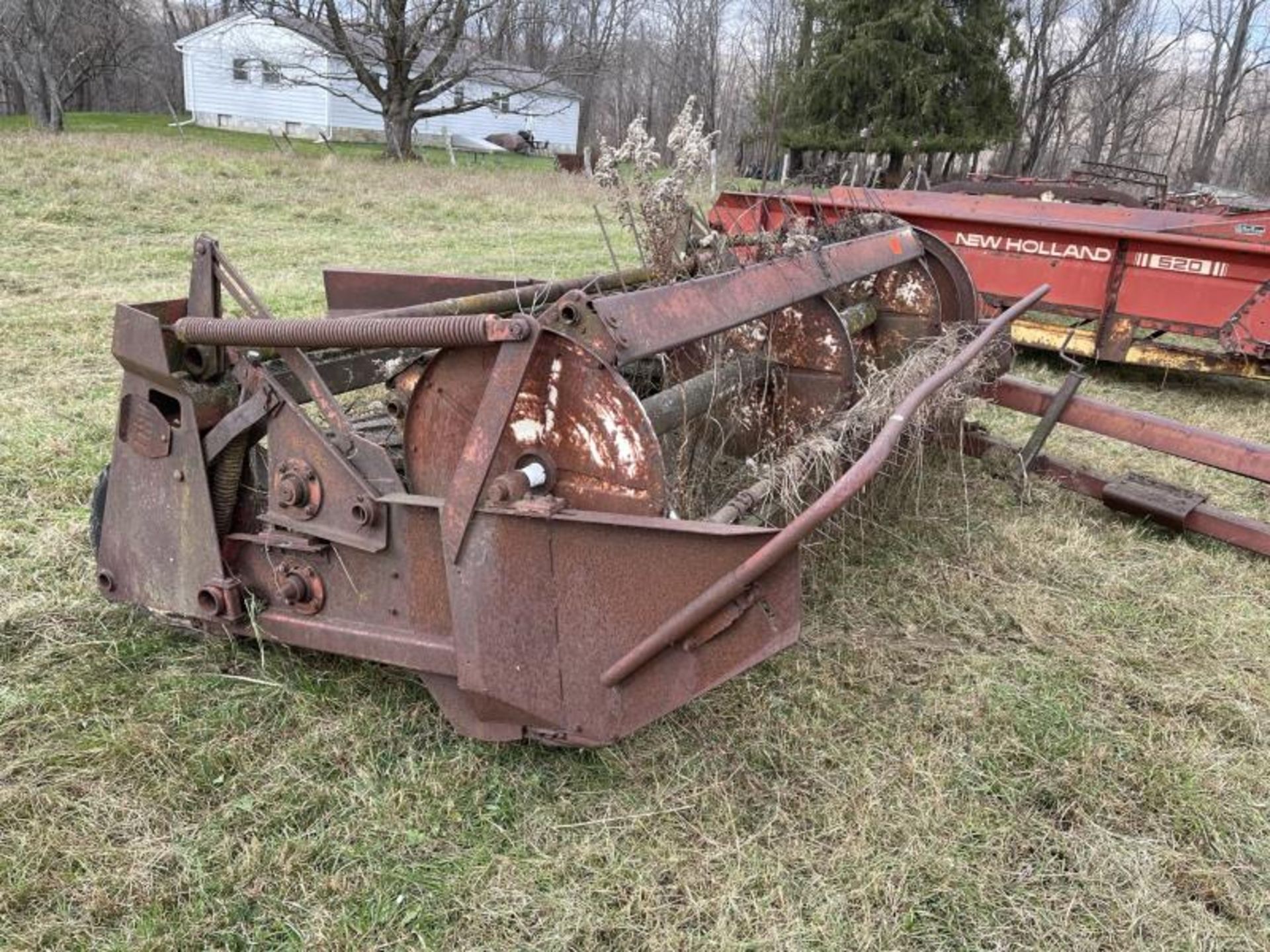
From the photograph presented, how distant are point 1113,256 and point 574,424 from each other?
574 centimetres

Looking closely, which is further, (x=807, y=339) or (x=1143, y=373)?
(x=1143, y=373)

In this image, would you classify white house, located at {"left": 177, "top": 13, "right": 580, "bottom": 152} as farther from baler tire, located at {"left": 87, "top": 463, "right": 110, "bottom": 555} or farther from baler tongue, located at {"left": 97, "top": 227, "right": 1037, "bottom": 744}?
baler tongue, located at {"left": 97, "top": 227, "right": 1037, "bottom": 744}

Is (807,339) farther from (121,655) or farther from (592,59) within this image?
(592,59)

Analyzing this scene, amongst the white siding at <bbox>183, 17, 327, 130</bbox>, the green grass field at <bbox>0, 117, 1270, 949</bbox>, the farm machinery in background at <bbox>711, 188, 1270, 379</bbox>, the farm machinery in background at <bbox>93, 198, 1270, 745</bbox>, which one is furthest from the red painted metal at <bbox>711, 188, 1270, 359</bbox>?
the white siding at <bbox>183, 17, 327, 130</bbox>

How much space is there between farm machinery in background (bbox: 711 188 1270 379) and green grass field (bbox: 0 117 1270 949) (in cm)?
304

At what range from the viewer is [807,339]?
3.45m

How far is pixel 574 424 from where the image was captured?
2.22 m

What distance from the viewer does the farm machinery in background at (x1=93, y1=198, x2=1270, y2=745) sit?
2119 mm

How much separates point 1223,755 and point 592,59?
26642 millimetres

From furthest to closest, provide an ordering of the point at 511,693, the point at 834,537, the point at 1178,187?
1. the point at 1178,187
2. the point at 834,537
3. the point at 511,693

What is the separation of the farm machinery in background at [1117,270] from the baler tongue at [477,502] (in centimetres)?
390

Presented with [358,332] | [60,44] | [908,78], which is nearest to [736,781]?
[358,332]

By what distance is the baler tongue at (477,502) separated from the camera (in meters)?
2.11

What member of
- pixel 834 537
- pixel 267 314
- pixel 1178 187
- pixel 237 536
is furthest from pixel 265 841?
pixel 1178 187
